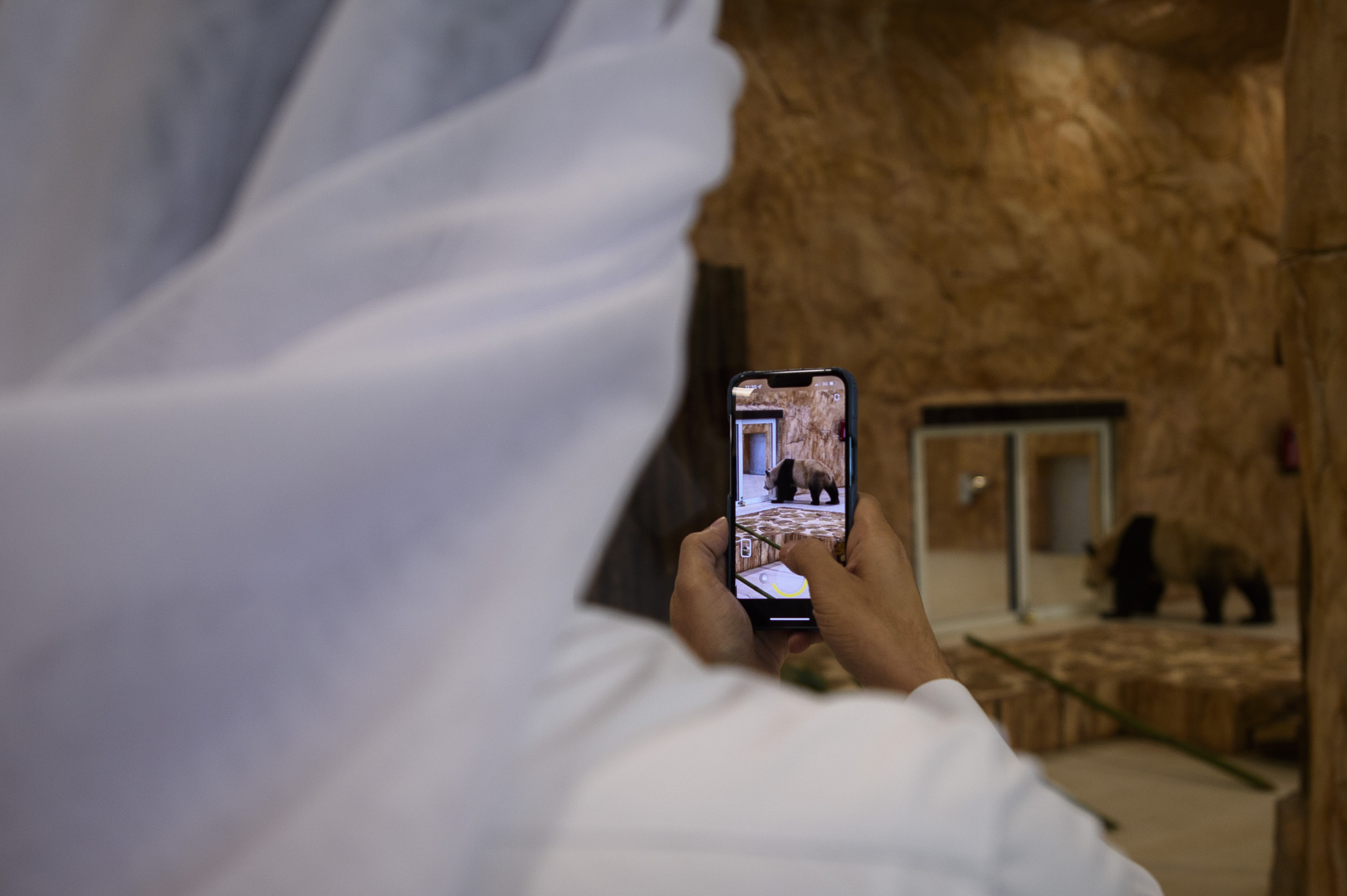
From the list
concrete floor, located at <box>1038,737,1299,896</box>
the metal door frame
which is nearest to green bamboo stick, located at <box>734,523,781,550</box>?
concrete floor, located at <box>1038,737,1299,896</box>

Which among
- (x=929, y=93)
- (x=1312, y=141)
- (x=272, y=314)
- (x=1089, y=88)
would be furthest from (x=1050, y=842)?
(x=1089, y=88)

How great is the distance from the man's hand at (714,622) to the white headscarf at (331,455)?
243 millimetres

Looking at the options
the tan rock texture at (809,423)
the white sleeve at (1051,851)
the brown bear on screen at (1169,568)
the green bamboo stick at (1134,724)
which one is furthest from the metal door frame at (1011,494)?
the white sleeve at (1051,851)

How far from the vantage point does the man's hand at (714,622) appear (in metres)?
0.48

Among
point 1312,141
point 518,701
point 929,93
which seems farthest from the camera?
point 929,93

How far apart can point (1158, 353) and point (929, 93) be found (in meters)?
1.53

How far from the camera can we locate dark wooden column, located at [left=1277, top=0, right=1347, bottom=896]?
1.05m

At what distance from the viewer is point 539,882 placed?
213 millimetres

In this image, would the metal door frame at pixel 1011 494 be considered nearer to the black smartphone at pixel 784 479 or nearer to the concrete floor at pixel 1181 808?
the concrete floor at pixel 1181 808

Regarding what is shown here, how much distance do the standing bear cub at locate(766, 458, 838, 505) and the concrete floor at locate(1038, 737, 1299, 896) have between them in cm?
124

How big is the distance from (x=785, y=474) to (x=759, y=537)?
0.04m

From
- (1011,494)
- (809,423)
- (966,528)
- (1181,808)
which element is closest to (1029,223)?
(1011,494)

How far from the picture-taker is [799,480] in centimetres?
52

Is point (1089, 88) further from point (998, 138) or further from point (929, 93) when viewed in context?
point (929, 93)
